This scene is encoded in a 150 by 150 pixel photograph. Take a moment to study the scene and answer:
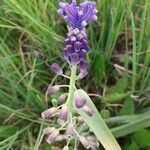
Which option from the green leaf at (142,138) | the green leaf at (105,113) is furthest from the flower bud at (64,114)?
the green leaf at (142,138)

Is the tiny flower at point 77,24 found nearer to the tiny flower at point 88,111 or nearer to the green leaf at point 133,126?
the tiny flower at point 88,111

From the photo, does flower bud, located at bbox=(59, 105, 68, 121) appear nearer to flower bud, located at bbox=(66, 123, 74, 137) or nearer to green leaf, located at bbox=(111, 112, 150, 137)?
flower bud, located at bbox=(66, 123, 74, 137)

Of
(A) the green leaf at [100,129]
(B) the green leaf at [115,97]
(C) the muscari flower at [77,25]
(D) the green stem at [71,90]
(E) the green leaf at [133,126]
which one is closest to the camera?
(C) the muscari flower at [77,25]

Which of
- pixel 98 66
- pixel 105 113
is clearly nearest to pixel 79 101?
pixel 105 113

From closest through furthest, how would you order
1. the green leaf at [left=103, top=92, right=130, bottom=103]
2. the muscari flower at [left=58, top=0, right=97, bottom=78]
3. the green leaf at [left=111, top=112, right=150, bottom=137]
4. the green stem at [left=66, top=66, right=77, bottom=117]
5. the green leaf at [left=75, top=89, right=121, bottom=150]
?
the muscari flower at [left=58, top=0, right=97, bottom=78], the green stem at [left=66, top=66, right=77, bottom=117], the green leaf at [left=75, top=89, right=121, bottom=150], the green leaf at [left=111, top=112, right=150, bottom=137], the green leaf at [left=103, top=92, right=130, bottom=103]

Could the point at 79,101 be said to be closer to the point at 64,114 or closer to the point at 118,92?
the point at 64,114

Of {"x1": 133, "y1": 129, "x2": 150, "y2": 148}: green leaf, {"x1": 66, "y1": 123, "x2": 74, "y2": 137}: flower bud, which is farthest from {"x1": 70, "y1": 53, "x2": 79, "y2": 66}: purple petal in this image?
{"x1": 133, "y1": 129, "x2": 150, "y2": 148}: green leaf

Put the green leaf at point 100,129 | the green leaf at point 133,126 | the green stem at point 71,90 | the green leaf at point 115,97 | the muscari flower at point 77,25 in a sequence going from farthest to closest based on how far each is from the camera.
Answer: the green leaf at point 115,97 → the green leaf at point 133,126 → the green leaf at point 100,129 → the green stem at point 71,90 → the muscari flower at point 77,25
